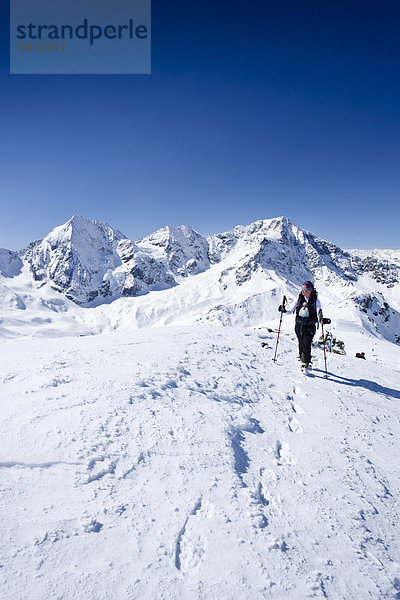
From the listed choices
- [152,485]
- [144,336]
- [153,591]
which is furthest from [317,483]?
[144,336]

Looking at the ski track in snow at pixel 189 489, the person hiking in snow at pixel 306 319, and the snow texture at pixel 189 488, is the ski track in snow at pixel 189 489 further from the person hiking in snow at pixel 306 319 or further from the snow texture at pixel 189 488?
the person hiking in snow at pixel 306 319

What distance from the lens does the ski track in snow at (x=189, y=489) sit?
292cm

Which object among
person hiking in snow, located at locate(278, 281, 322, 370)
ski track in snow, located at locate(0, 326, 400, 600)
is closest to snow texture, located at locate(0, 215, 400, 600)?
ski track in snow, located at locate(0, 326, 400, 600)

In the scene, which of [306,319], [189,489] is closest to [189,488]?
[189,489]

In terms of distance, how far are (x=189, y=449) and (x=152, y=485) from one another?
94 centimetres

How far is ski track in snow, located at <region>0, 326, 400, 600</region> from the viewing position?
9.57 feet

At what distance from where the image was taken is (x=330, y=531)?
11.8ft

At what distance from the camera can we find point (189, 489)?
3990 mm

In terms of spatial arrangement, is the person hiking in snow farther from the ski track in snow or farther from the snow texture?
the ski track in snow

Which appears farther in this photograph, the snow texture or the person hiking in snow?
the person hiking in snow

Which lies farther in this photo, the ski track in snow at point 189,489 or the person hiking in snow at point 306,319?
the person hiking in snow at point 306,319

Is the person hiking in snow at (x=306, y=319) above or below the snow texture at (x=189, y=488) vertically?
above

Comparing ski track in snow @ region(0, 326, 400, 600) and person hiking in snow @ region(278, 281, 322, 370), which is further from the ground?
person hiking in snow @ region(278, 281, 322, 370)

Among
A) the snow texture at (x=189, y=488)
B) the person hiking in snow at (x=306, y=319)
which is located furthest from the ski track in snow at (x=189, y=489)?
the person hiking in snow at (x=306, y=319)
